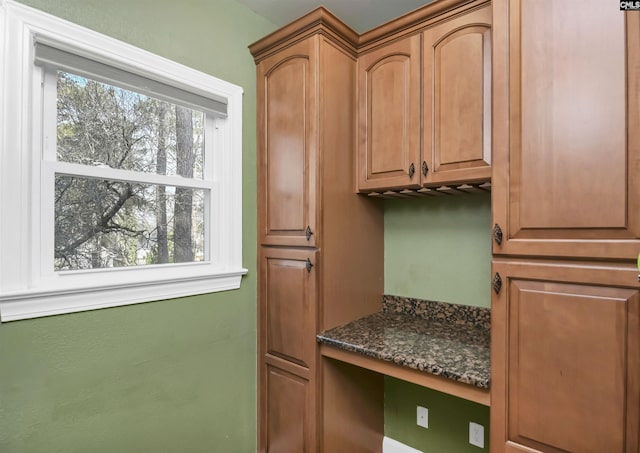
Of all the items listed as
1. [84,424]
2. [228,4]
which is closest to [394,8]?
[228,4]

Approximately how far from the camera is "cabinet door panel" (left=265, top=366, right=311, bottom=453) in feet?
5.71

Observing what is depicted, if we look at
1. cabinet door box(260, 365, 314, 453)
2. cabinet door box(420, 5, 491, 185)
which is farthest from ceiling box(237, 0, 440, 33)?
cabinet door box(260, 365, 314, 453)

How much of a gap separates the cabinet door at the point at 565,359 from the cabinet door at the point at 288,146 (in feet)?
3.05

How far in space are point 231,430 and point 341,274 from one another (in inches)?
42.8

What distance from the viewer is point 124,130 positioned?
1604 mm

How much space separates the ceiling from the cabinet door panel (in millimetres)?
2066

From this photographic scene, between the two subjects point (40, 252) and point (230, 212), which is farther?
point (230, 212)

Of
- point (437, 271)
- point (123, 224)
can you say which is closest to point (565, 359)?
point (437, 271)

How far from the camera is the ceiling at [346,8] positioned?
6.17ft

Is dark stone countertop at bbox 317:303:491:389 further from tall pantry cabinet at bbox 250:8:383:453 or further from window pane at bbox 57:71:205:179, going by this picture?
window pane at bbox 57:71:205:179

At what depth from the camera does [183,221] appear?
72.1 inches

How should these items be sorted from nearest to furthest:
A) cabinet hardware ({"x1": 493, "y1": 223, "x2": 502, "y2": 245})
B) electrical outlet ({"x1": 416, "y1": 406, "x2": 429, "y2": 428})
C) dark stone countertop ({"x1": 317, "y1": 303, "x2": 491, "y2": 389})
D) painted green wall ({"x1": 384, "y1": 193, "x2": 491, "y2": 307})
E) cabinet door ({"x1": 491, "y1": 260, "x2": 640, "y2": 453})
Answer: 1. cabinet door ({"x1": 491, "y1": 260, "x2": 640, "y2": 453})
2. cabinet hardware ({"x1": 493, "y1": 223, "x2": 502, "y2": 245})
3. dark stone countertop ({"x1": 317, "y1": 303, "x2": 491, "y2": 389})
4. painted green wall ({"x1": 384, "y1": 193, "x2": 491, "y2": 307})
5. electrical outlet ({"x1": 416, "y1": 406, "x2": 429, "y2": 428})

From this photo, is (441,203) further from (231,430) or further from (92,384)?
(92,384)

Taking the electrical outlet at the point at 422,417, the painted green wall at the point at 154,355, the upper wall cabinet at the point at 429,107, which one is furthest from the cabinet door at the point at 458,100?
the electrical outlet at the point at 422,417
